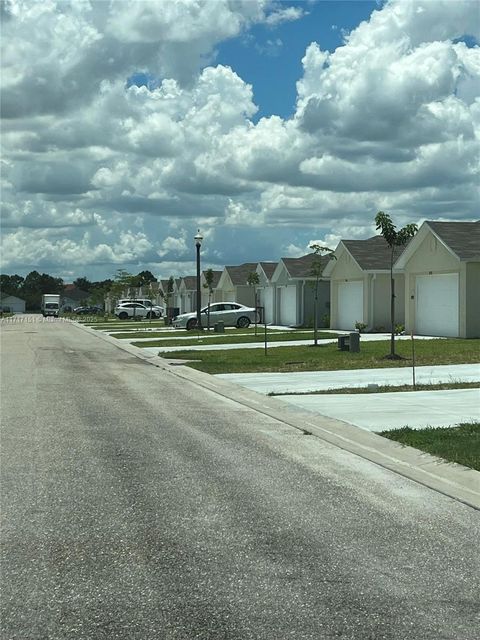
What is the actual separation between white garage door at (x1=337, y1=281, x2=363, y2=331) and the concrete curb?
2324cm

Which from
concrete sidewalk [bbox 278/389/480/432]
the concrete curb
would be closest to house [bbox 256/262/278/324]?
concrete sidewalk [bbox 278/389/480/432]

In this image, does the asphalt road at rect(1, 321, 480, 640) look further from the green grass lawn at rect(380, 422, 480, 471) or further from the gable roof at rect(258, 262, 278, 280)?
the gable roof at rect(258, 262, 278, 280)

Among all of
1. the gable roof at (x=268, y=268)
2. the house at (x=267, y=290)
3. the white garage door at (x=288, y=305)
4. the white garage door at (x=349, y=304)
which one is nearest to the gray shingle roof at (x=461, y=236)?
the white garage door at (x=349, y=304)

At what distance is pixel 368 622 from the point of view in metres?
4.56

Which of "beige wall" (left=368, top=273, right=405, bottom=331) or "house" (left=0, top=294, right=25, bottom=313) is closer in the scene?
"beige wall" (left=368, top=273, right=405, bottom=331)

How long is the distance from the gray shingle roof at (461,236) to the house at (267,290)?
1831 centimetres

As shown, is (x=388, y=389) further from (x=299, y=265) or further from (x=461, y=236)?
(x=299, y=265)

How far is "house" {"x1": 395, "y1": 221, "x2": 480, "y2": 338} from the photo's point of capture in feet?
96.8

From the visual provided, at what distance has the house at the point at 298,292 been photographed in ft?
148

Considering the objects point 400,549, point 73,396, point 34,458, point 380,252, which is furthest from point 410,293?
point 400,549

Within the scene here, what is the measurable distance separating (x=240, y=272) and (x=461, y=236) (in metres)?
31.7

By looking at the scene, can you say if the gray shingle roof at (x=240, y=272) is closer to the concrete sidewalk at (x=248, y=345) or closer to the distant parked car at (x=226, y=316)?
the distant parked car at (x=226, y=316)

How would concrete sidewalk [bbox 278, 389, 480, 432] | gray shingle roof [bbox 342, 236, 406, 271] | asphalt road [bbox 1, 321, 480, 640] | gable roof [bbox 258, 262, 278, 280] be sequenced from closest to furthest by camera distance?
asphalt road [bbox 1, 321, 480, 640]
concrete sidewalk [bbox 278, 389, 480, 432]
gray shingle roof [bbox 342, 236, 406, 271]
gable roof [bbox 258, 262, 278, 280]

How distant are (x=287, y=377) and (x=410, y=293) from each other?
16.1 metres
